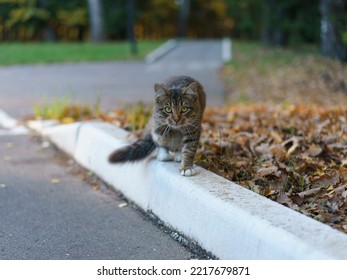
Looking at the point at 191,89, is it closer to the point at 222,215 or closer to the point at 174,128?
the point at 174,128

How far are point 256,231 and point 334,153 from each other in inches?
92.3

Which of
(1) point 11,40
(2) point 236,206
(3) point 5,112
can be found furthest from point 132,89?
(1) point 11,40

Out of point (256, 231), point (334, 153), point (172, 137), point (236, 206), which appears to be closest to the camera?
point (256, 231)

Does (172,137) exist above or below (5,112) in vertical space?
above

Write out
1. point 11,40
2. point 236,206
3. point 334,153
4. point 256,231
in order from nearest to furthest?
point 256,231, point 236,206, point 334,153, point 11,40

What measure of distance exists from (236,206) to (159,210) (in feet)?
3.48

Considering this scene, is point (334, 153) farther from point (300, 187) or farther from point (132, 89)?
point (132, 89)

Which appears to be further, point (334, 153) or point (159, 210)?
point (334, 153)

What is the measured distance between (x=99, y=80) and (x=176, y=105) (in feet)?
36.1

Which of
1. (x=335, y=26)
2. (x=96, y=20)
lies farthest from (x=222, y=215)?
(x=96, y=20)

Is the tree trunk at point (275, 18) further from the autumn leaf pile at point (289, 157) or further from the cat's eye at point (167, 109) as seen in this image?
the cat's eye at point (167, 109)

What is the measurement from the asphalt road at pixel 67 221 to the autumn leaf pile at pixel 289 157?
0.92 meters

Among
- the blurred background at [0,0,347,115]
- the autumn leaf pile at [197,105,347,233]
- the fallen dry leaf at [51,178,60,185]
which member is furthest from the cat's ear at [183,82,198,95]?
the blurred background at [0,0,347,115]

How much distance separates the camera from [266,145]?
5820 millimetres
